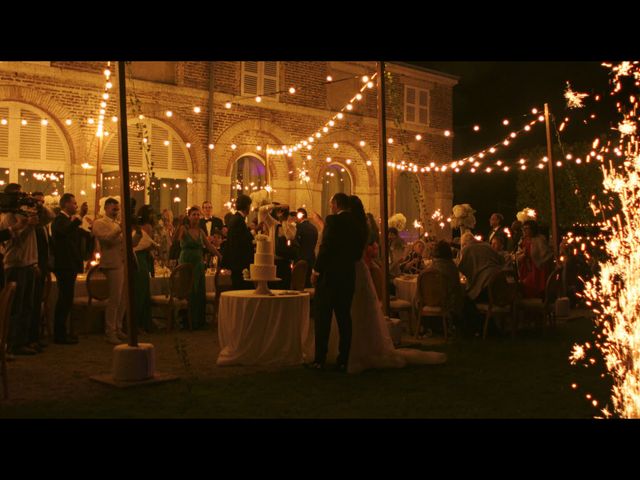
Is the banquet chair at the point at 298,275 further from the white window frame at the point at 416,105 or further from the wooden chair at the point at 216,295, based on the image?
the white window frame at the point at 416,105

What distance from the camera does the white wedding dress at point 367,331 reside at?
256 inches

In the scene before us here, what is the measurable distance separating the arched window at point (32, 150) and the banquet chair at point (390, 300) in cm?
756

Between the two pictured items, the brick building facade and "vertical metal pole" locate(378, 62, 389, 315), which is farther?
the brick building facade

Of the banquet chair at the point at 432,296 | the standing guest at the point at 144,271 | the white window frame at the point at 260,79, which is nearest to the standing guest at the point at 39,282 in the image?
the standing guest at the point at 144,271

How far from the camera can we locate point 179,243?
30.7 feet

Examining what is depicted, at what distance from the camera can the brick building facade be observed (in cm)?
1310

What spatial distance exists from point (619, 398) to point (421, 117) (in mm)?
15521

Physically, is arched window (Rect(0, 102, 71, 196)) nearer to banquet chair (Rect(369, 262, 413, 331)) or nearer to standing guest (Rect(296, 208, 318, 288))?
standing guest (Rect(296, 208, 318, 288))

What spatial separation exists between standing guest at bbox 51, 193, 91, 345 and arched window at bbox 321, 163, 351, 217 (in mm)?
10426

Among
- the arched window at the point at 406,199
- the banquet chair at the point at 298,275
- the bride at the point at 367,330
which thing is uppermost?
the arched window at the point at 406,199

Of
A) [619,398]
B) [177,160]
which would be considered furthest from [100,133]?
[619,398]

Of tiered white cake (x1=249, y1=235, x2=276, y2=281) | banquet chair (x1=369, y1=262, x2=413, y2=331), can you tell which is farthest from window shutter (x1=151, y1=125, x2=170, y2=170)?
tiered white cake (x1=249, y1=235, x2=276, y2=281)

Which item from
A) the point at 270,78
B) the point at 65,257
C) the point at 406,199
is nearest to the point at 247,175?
the point at 270,78

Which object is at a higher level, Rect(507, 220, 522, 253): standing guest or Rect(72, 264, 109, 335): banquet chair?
Rect(507, 220, 522, 253): standing guest
